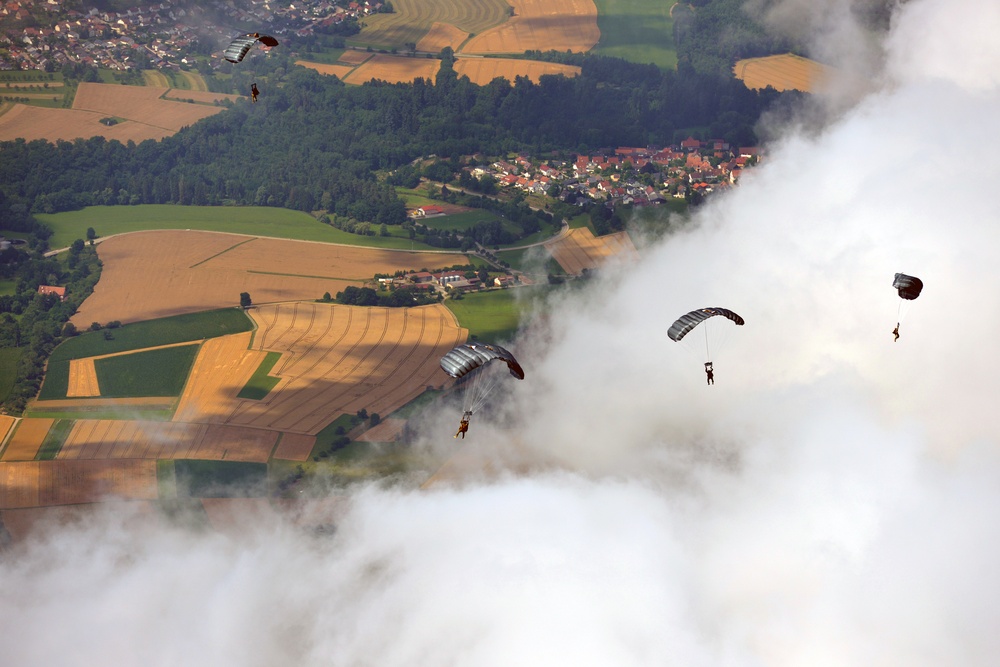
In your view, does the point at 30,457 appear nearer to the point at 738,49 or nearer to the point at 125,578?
the point at 125,578

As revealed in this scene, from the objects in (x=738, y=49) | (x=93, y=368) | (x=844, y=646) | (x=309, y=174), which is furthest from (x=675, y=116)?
(x=844, y=646)

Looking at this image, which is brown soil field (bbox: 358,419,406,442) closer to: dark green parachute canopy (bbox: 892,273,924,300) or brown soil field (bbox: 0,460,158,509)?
brown soil field (bbox: 0,460,158,509)

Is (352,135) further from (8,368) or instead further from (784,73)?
(8,368)

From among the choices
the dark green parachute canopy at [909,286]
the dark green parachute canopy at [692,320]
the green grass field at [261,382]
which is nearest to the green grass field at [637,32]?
the green grass field at [261,382]

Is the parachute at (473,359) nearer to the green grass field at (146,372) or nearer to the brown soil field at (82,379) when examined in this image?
the green grass field at (146,372)

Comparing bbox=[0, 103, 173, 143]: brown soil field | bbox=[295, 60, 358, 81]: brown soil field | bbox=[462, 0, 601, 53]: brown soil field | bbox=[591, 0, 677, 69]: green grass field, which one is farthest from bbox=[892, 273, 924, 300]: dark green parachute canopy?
bbox=[295, 60, 358, 81]: brown soil field
